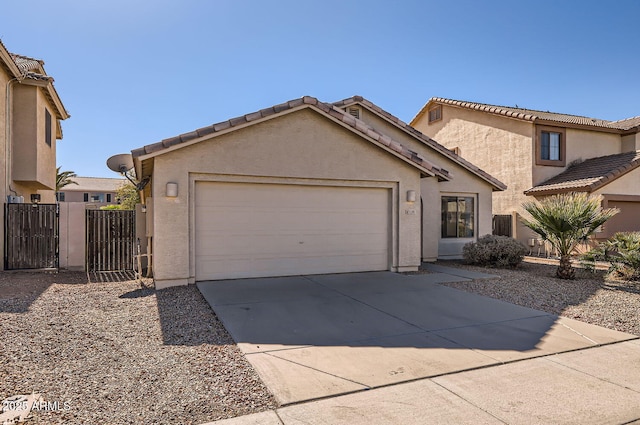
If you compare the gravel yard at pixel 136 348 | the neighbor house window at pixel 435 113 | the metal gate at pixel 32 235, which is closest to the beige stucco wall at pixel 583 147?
the neighbor house window at pixel 435 113

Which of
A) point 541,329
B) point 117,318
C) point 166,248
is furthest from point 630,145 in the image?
point 117,318

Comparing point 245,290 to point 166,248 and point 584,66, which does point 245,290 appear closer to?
point 166,248

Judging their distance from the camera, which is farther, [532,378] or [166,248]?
[166,248]

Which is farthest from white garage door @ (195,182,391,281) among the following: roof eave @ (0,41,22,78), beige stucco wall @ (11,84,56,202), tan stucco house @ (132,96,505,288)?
beige stucco wall @ (11,84,56,202)

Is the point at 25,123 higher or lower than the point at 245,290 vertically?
higher

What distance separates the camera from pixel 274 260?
34.5 feet

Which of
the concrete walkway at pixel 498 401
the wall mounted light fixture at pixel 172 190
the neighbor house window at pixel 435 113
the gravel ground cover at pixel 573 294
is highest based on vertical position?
the neighbor house window at pixel 435 113

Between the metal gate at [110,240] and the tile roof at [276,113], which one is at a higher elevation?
the tile roof at [276,113]

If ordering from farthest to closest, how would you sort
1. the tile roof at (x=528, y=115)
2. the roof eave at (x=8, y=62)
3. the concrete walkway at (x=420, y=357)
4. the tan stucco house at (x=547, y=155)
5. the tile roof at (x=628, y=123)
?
the tile roof at (x=628, y=123) → the tile roof at (x=528, y=115) → the tan stucco house at (x=547, y=155) → the roof eave at (x=8, y=62) → the concrete walkway at (x=420, y=357)

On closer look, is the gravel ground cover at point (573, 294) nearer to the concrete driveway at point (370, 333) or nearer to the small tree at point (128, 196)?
the concrete driveway at point (370, 333)

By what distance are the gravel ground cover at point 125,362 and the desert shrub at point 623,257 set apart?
432 inches

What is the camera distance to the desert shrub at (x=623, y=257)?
35.9ft

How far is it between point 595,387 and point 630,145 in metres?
21.9

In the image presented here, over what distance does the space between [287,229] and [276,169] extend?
1629 mm
